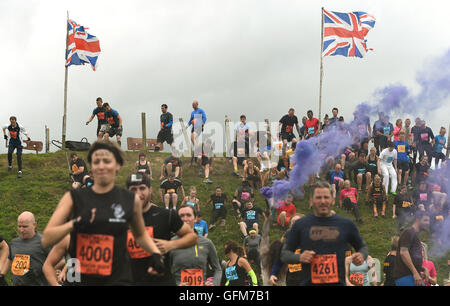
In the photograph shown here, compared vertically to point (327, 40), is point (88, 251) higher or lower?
lower

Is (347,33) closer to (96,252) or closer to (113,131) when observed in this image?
(113,131)

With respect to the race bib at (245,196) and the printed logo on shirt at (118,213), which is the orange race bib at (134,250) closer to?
the printed logo on shirt at (118,213)

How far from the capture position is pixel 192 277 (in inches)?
245

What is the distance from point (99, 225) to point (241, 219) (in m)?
12.0

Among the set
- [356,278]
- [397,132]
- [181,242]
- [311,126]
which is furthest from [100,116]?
[181,242]

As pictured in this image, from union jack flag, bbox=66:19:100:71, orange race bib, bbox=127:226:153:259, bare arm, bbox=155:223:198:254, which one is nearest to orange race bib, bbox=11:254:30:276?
orange race bib, bbox=127:226:153:259

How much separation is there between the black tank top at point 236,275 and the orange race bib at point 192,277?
8.06 feet

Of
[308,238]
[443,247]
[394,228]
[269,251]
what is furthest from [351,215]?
[308,238]

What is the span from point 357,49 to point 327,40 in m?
1.17

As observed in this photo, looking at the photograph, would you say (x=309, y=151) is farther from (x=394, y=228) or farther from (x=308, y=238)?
(x=308, y=238)

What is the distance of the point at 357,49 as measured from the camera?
766 inches

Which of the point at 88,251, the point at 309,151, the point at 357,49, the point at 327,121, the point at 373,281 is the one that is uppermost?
the point at 357,49

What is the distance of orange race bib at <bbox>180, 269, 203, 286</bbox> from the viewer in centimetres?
616

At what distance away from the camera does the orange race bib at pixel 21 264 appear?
6.63 meters
